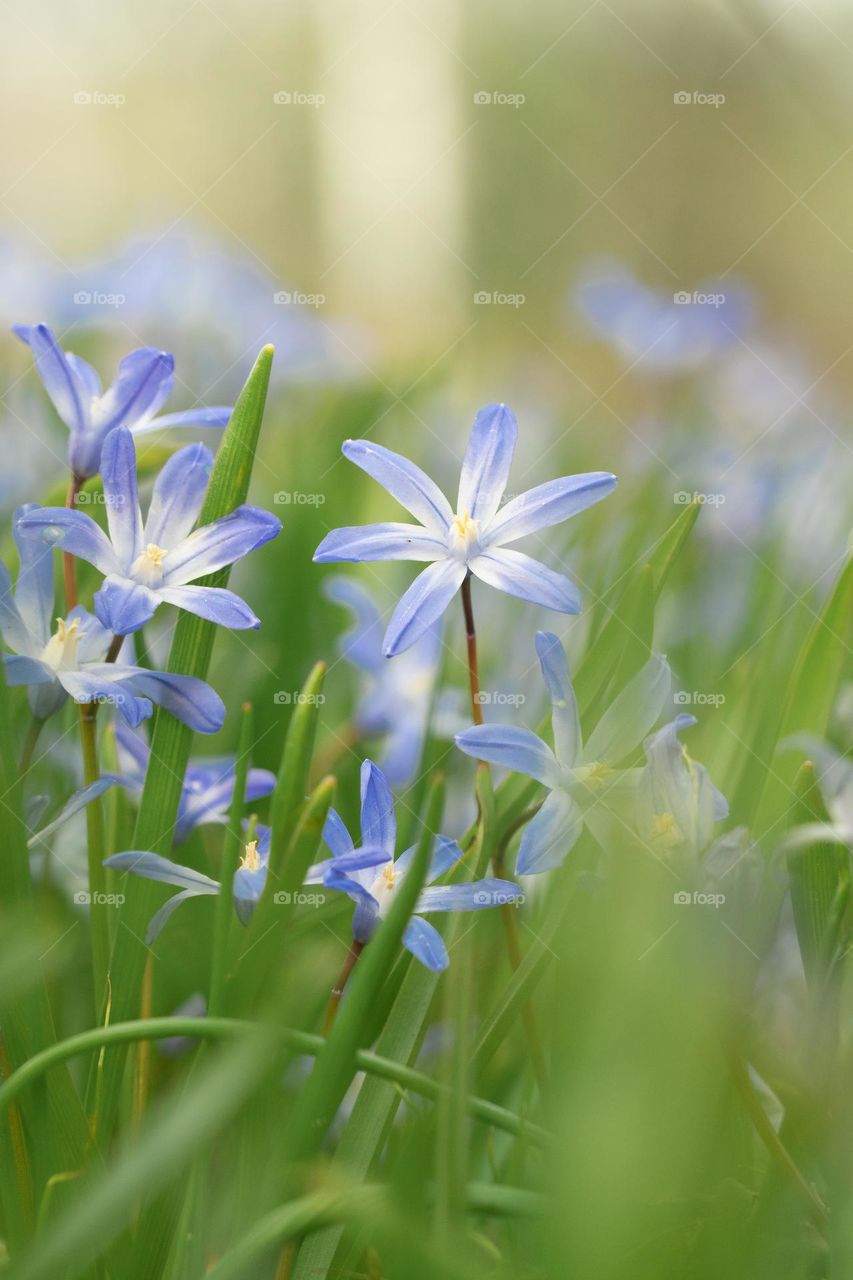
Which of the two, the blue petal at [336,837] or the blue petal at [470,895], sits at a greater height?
the blue petal at [336,837]

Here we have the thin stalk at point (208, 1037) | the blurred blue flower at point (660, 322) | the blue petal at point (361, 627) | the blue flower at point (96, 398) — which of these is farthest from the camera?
the blurred blue flower at point (660, 322)

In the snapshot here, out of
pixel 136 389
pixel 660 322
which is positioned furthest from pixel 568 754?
pixel 660 322

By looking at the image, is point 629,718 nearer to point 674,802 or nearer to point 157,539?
point 674,802

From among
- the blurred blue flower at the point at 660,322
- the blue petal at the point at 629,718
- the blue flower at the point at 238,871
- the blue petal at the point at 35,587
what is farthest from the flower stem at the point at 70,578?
the blurred blue flower at the point at 660,322

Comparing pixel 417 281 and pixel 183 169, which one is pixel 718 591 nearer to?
pixel 417 281

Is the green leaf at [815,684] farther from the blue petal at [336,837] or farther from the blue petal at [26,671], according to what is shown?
the blue petal at [26,671]

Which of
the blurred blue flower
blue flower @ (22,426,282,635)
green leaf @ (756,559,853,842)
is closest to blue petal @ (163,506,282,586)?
blue flower @ (22,426,282,635)
